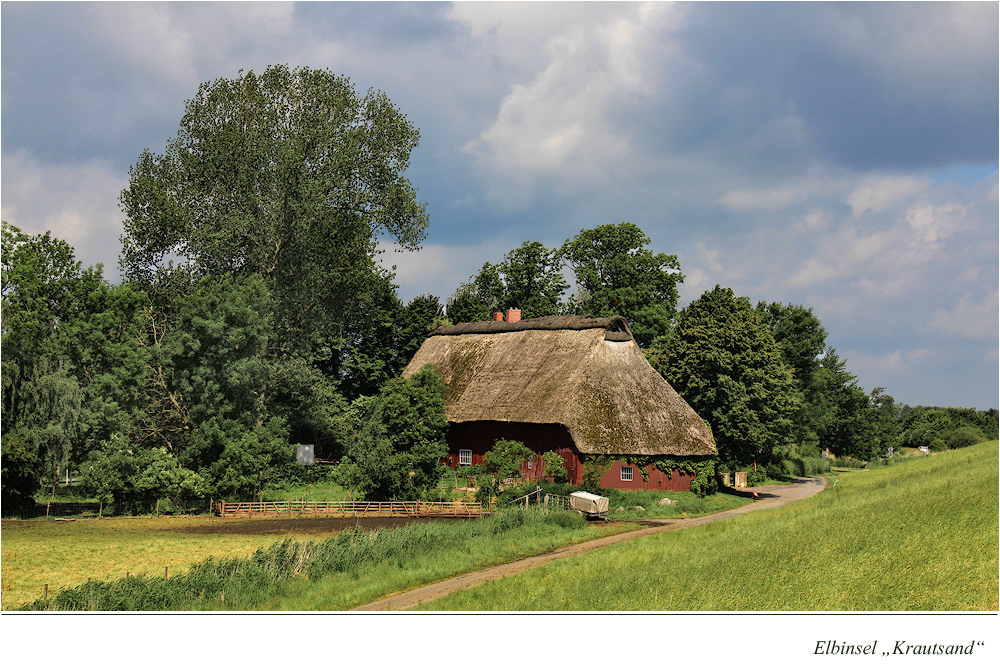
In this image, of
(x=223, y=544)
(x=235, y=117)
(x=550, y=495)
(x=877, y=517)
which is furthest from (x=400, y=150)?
(x=877, y=517)

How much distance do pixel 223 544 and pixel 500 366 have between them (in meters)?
22.7

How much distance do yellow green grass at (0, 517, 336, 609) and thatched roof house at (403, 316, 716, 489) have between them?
15.1 m

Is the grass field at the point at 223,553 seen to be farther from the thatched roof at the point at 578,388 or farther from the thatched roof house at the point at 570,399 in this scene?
the thatched roof at the point at 578,388

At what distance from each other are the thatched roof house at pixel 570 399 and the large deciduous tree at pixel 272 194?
10387mm

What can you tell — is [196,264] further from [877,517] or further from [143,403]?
[877,517]

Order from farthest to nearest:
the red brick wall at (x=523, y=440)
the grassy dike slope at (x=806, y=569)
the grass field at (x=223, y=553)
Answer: the red brick wall at (x=523, y=440), the grass field at (x=223, y=553), the grassy dike slope at (x=806, y=569)

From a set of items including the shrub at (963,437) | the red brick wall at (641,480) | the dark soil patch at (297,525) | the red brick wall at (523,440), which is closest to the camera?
the dark soil patch at (297,525)

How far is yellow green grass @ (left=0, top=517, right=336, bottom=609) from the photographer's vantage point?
23344 millimetres

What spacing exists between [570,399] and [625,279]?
27.3 meters

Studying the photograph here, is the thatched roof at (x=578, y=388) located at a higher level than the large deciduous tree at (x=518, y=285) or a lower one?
lower

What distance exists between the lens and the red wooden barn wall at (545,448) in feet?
131

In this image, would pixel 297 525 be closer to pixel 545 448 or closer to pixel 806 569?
pixel 545 448

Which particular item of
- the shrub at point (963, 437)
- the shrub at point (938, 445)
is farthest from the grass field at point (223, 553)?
the shrub at point (963, 437)

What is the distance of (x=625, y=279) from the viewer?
66250mm
